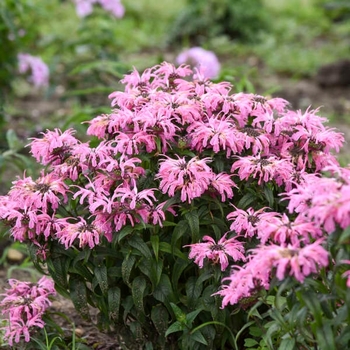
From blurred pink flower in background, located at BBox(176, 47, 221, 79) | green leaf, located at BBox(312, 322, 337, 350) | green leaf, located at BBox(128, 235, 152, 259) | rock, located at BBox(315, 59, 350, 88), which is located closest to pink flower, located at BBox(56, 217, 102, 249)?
green leaf, located at BBox(128, 235, 152, 259)

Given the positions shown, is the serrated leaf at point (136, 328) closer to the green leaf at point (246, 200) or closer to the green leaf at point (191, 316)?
the green leaf at point (191, 316)

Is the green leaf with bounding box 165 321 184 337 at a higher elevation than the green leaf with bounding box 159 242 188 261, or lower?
lower

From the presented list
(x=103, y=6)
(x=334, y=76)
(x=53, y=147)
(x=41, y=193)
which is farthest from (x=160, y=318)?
(x=334, y=76)

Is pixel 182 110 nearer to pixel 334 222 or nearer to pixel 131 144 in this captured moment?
pixel 131 144

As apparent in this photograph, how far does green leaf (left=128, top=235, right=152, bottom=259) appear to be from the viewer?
7.00 ft

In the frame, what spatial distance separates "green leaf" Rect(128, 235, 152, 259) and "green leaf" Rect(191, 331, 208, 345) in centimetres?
30

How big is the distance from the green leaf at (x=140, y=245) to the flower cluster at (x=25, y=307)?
0.46 m

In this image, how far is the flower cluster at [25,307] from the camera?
2.34 m

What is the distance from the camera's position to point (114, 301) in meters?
2.25

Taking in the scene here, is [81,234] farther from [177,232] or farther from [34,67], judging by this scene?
[34,67]

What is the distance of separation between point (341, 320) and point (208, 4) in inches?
297

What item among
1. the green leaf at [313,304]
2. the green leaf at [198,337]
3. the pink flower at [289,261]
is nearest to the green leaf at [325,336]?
the green leaf at [313,304]

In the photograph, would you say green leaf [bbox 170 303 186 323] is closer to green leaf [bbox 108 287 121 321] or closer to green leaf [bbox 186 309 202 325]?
green leaf [bbox 186 309 202 325]

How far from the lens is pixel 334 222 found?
165 cm
